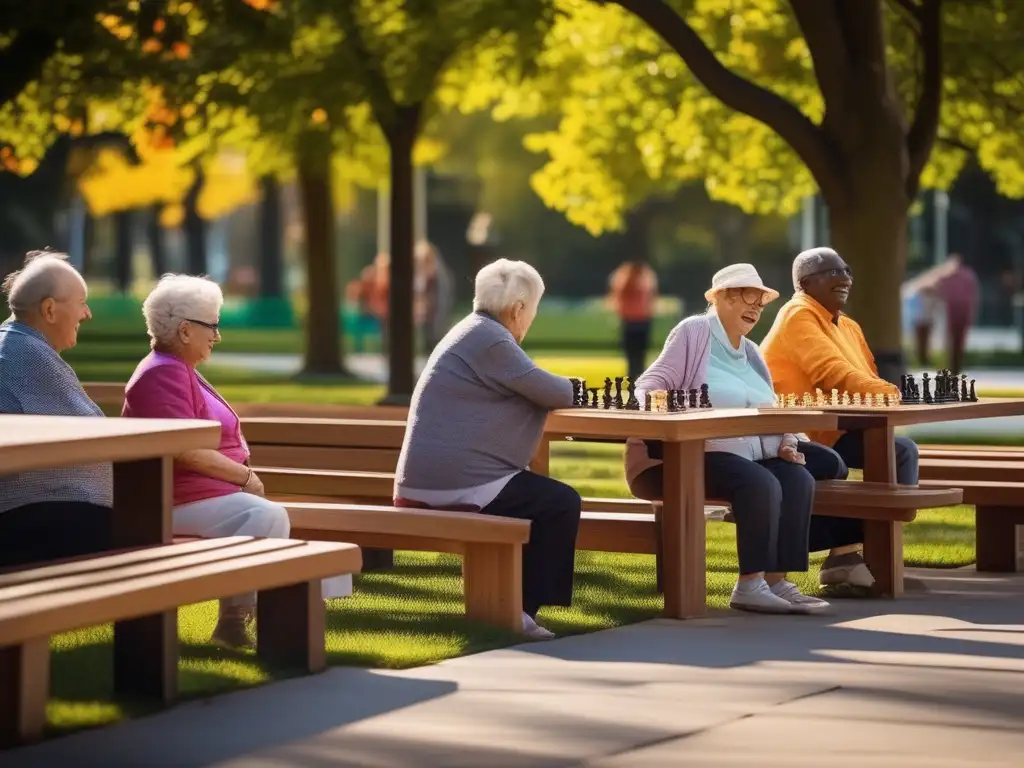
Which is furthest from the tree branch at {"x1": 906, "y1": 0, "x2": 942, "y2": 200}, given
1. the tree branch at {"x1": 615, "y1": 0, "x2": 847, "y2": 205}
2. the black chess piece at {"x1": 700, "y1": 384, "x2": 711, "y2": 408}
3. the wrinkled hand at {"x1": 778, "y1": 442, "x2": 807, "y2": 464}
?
the black chess piece at {"x1": 700, "y1": 384, "x2": 711, "y2": 408}

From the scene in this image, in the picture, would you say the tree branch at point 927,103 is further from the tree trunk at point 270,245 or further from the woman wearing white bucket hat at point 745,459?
the tree trunk at point 270,245

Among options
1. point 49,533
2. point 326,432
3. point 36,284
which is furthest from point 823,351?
point 49,533

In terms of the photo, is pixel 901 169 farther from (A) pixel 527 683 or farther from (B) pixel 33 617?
(B) pixel 33 617

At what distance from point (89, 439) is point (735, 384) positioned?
13.6ft

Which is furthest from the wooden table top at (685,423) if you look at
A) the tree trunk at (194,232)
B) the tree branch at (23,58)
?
the tree trunk at (194,232)

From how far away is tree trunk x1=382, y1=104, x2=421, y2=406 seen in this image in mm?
24266

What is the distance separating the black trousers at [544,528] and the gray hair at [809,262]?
7.25 ft

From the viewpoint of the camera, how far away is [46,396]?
8.13 meters

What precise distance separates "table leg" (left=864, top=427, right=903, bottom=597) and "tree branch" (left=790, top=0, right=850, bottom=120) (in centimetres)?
619

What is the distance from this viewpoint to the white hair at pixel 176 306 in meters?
8.47

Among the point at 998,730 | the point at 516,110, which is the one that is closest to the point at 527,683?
the point at 998,730

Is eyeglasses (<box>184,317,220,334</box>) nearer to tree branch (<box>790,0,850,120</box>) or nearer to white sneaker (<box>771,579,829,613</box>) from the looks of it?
white sneaker (<box>771,579,829,613</box>)

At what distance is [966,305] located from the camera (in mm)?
31719

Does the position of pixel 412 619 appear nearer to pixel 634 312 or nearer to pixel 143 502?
pixel 143 502
